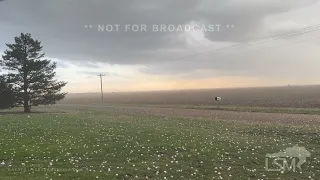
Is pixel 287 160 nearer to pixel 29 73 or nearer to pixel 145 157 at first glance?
pixel 145 157

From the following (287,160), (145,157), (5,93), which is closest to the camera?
(287,160)

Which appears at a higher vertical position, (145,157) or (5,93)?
(5,93)

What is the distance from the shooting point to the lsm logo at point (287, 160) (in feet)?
43.3

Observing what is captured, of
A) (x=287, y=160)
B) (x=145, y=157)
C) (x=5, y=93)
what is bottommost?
(x=287, y=160)

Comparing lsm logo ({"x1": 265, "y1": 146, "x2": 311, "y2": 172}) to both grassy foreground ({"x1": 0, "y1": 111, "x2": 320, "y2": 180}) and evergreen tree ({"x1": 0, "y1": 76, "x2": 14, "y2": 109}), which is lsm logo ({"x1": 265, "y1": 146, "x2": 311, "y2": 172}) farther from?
evergreen tree ({"x1": 0, "y1": 76, "x2": 14, "y2": 109})

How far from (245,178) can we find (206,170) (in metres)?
1.75

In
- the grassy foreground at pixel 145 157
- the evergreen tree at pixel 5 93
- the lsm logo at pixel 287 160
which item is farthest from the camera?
the evergreen tree at pixel 5 93

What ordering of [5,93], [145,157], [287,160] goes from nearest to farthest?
1. [287,160]
2. [145,157]
3. [5,93]

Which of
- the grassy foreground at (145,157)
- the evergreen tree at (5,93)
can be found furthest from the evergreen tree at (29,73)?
the grassy foreground at (145,157)

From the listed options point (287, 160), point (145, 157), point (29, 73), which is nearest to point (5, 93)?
point (29, 73)

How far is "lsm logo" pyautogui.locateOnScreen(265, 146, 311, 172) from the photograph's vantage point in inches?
520

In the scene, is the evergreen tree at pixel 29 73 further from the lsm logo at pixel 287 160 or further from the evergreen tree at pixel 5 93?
the lsm logo at pixel 287 160

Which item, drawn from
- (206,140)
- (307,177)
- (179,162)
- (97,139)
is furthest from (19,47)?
(307,177)

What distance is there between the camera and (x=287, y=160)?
47.6 feet
